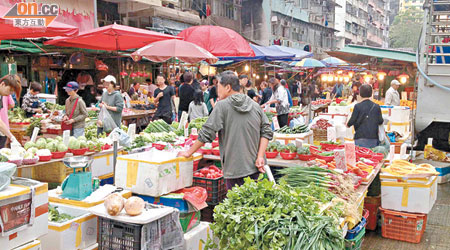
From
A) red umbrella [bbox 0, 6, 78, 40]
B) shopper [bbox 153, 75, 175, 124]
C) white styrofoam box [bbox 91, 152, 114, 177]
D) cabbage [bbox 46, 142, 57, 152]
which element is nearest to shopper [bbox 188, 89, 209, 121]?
shopper [bbox 153, 75, 175, 124]

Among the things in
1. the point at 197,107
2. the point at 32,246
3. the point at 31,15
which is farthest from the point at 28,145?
the point at 197,107

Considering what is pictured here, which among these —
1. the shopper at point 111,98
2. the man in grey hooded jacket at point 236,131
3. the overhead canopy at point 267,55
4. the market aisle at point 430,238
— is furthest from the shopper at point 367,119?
the overhead canopy at point 267,55

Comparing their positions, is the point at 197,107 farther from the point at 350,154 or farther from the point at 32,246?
the point at 32,246

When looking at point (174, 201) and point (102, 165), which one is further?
point (102, 165)

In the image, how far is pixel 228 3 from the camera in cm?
2944

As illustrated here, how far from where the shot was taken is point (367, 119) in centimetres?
697

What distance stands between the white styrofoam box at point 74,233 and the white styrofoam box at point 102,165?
2.22 m

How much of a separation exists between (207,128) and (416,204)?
10.6ft

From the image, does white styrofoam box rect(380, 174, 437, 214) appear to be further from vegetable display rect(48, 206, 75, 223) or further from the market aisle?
vegetable display rect(48, 206, 75, 223)

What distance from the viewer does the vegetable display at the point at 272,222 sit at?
3115mm

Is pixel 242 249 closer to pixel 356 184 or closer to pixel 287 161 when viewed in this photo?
pixel 356 184

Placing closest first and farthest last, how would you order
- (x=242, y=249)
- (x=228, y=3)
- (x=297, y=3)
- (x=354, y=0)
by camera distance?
(x=242, y=249)
(x=228, y=3)
(x=297, y=3)
(x=354, y=0)

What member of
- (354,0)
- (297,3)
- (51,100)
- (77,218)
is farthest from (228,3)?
(354,0)

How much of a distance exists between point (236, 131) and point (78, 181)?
176 centimetres
